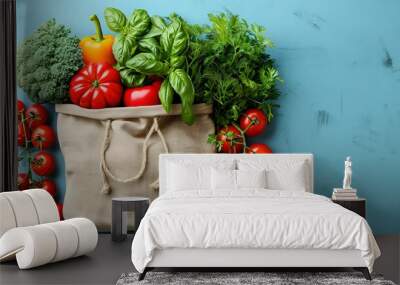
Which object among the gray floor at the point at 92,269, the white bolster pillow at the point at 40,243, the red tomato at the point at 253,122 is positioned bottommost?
the gray floor at the point at 92,269

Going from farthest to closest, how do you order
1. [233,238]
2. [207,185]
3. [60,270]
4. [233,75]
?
[233,75]
[207,185]
[60,270]
[233,238]

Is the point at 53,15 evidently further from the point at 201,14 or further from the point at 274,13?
the point at 274,13

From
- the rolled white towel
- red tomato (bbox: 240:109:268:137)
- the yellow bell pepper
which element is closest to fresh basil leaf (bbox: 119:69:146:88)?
the yellow bell pepper

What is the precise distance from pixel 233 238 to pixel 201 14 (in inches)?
117

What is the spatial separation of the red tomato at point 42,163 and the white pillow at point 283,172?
6.25 ft

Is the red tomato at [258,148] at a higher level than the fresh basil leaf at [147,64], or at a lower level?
lower

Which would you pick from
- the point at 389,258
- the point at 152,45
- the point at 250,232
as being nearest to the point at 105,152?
the point at 152,45

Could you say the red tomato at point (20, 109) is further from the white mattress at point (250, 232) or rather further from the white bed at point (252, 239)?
the white mattress at point (250, 232)

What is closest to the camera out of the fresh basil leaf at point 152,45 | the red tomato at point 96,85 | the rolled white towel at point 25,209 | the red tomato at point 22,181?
the rolled white towel at point 25,209

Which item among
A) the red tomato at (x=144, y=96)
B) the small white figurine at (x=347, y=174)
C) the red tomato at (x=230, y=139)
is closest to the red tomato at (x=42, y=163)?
the red tomato at (x=144, y=96)

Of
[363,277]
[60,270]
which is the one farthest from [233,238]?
[60,270]

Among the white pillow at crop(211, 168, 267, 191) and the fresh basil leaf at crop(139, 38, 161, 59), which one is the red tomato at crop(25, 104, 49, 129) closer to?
the fresh basil leaf at crop(139, 38, 161, 59)

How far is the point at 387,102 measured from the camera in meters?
6.60

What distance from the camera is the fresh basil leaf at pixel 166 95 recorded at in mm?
6195
